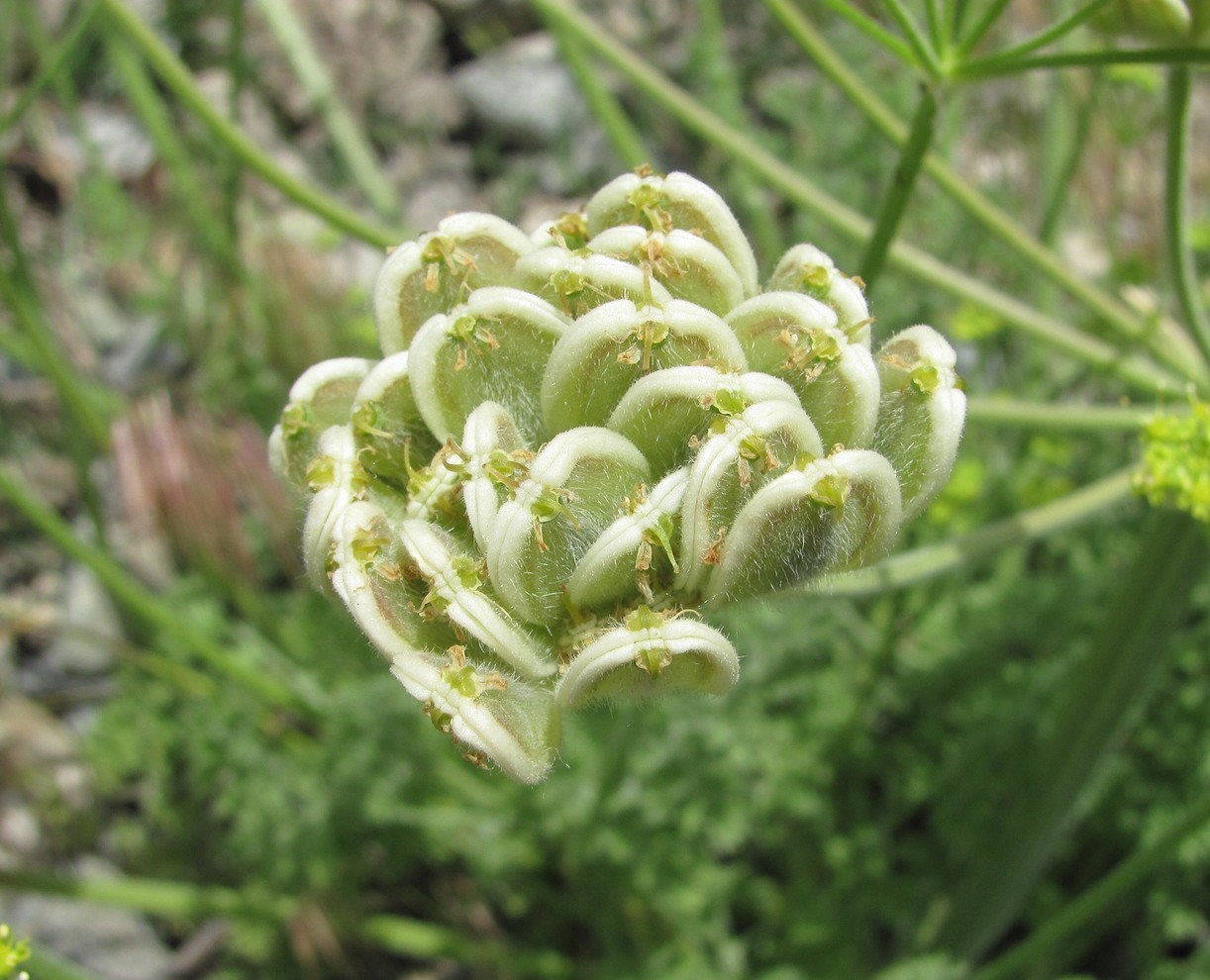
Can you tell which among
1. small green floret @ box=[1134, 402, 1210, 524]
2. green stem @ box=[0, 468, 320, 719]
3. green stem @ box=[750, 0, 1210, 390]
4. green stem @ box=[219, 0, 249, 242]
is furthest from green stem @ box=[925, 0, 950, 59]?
green stem @ box=[0, 468, 320, 719]

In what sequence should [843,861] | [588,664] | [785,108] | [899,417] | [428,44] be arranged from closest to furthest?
[588,664], [899,417], [843,861], [785,108], [428,44]

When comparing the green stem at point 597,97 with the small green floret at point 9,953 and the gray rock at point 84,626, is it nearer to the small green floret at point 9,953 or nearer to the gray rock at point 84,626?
the small green floret at point 9,953

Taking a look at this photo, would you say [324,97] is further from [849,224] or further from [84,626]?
[84,626]

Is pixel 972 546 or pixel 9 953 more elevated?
pixel 972 546

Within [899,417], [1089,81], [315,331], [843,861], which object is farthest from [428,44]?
[899,417]

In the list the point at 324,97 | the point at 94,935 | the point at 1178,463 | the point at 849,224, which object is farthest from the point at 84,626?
the point at 1178,463

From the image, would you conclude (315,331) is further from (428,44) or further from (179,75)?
(428,44)

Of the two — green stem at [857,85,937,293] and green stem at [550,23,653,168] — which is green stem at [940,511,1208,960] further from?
green stem at [550,23,653,168]
